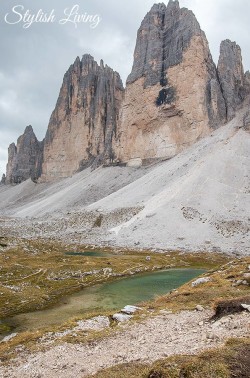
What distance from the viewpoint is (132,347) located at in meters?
13.5

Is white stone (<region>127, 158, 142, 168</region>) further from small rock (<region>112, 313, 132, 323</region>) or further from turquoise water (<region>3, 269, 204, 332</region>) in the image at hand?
small rock (<region>112, 313, 132, 323</region>)

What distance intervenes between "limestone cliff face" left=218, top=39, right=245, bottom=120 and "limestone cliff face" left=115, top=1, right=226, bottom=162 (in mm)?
2693

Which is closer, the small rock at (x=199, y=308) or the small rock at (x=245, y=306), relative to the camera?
the small rock at (x=245, y=306)

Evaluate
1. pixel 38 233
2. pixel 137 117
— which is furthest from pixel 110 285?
pixel 137 117

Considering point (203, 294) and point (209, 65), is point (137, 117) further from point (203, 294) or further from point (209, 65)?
point (203, 294)

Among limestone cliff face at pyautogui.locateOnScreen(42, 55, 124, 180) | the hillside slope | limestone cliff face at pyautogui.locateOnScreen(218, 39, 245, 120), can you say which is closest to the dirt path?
the hillside slope

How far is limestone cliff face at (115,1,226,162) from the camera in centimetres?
12006

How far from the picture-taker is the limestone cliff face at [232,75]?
12007 centimetres

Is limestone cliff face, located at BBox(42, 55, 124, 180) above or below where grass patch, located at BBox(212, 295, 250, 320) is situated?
above

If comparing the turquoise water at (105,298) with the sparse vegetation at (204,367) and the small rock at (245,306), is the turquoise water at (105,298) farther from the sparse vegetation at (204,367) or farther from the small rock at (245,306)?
the sparse vegetation at (204,367)

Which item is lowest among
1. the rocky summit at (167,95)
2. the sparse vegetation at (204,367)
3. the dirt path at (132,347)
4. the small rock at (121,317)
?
the small rock at (121,317)

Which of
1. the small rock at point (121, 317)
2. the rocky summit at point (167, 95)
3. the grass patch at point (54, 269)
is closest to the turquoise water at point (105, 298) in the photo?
the grass patch at point (54, 269)

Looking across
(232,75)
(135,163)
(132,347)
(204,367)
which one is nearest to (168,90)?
(232,75)

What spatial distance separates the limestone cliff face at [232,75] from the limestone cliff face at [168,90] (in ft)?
8.83
